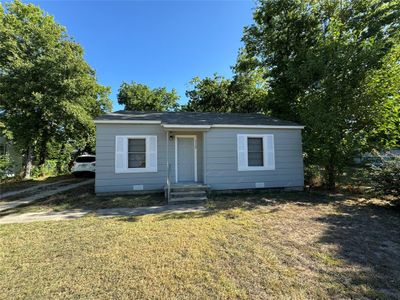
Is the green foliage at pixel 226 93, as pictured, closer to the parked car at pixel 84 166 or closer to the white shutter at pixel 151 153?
the parked car at pixel 84 166

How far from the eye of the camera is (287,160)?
9039 millimetres

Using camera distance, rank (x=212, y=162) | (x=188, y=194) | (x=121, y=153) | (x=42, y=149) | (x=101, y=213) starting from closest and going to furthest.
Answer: (x=101, y=213) → (x=188, y=194) → (x=121, y=153) → (x=212, y=162) → (x=42, y=149)

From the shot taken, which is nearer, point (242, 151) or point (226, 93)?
point (242, 151)

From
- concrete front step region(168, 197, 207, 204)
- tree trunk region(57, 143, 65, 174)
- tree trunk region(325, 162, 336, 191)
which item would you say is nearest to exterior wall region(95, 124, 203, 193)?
concrete front step region(168, 197, 207, 204)

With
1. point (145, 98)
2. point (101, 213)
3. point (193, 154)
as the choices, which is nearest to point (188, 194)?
point (193, 154)

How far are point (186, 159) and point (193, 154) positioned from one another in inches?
14.8

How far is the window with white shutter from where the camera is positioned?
793cm

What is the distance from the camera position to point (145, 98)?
87.8ft

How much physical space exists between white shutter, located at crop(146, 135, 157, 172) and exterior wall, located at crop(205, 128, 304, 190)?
2.06m

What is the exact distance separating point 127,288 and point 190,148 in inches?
259

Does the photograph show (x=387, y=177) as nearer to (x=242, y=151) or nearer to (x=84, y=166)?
(x=242, y=151)

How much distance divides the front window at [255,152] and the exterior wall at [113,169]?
150 inches

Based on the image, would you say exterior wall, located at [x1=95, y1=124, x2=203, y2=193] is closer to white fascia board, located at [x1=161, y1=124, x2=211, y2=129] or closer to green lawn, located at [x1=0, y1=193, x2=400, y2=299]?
white fascia board, located at [x1=161, y1=124, x2=211, y2=129]

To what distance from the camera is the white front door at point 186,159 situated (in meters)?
8.68
